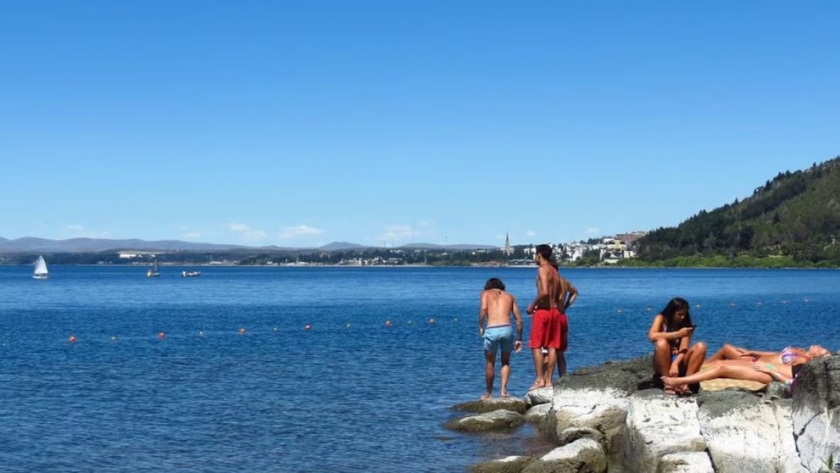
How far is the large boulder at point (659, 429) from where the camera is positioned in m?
13.6

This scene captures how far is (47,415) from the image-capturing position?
21453 mm

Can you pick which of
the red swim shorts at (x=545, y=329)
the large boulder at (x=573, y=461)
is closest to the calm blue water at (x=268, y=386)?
the large boulder at (x=573, y=461)

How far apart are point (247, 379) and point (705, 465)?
17.0 m

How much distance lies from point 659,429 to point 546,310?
5.43 meters

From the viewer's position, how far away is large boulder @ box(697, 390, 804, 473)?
1259cm

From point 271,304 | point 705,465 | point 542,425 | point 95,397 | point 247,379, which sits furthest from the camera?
point 271,304

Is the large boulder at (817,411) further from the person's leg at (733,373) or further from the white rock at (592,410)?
the white rock at (592,410)

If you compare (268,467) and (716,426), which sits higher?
(716,426)

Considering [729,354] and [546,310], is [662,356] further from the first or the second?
[546,310]

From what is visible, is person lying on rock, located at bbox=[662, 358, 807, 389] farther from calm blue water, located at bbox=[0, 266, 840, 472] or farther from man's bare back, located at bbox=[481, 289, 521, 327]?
man's bare back, located at bbox=[481, 289, 521, 327]

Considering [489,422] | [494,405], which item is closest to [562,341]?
[494,405]

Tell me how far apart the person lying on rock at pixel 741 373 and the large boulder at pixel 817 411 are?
218 centimetres

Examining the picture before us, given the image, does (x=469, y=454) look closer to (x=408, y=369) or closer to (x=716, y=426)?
(x=716, y=426)

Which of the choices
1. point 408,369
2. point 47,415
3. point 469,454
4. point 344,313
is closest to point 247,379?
point 408,369
